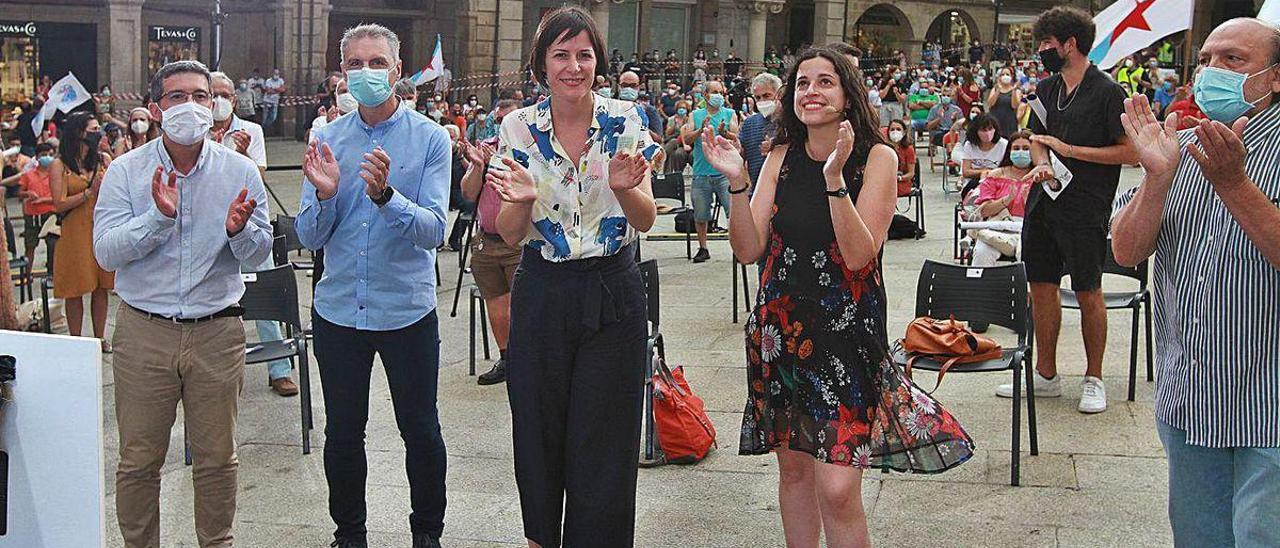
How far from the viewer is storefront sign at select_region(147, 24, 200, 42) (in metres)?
31.4

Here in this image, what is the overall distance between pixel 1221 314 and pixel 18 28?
31.0m

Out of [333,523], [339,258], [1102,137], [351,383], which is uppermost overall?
[1102,137]

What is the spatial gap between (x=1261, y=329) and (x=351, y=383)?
10.0ft

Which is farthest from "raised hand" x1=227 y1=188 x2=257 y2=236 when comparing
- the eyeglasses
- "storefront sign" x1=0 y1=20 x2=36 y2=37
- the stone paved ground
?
"storefront sign" x1=0 y1=20 x2=36 y2=37

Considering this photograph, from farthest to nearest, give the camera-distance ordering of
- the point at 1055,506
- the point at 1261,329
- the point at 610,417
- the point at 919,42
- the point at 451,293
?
1. the point at 919,42
2. the point at 451,293
3. the point at 1055,506
4. the point at 610,417
5. the point at 1261,329

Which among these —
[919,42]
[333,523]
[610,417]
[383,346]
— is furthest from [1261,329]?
[919,42]

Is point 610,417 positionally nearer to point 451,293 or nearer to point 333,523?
point 333,523

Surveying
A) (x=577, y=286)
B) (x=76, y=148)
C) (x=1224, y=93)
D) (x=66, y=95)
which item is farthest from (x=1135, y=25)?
(x=66, y=95)

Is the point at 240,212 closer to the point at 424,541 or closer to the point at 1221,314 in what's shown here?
the point at 424,541

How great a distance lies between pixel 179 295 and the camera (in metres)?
4.73

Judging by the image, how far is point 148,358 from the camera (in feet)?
15.5

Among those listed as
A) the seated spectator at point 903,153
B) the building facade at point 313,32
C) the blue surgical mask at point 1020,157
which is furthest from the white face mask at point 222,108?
the building facade at point 313,32

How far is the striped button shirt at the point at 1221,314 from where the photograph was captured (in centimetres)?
349

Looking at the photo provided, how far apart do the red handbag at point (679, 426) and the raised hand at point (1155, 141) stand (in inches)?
128
